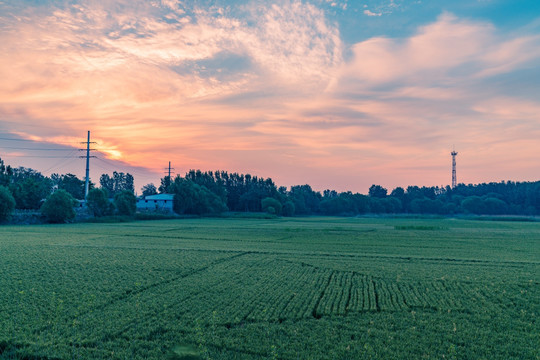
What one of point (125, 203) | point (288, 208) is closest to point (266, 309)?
point (125, 203)

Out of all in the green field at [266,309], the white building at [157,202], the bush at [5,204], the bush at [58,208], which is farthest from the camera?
the white building at [157,202]

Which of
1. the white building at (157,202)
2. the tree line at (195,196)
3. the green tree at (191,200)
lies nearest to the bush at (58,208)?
the tree line at (195,196)

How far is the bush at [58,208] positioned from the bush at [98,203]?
40.8 ft

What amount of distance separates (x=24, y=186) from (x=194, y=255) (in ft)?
278

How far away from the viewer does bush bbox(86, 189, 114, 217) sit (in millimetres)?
93000

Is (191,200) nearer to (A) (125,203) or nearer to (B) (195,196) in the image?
(B) (195,196)

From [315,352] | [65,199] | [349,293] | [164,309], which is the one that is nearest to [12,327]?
[164,309]

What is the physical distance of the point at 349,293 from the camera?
1777cm

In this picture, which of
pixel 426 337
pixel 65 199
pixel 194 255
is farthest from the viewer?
pixel 65 199

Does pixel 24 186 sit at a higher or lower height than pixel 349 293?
higher

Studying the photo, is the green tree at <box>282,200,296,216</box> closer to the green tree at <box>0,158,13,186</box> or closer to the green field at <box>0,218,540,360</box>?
the green tree at <box>0,158,13,186</box>

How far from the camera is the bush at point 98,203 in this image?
93000 millimetres

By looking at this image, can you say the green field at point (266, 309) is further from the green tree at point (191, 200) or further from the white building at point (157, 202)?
the white building at point (157, 202)

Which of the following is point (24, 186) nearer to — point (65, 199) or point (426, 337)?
point (65, 199)
